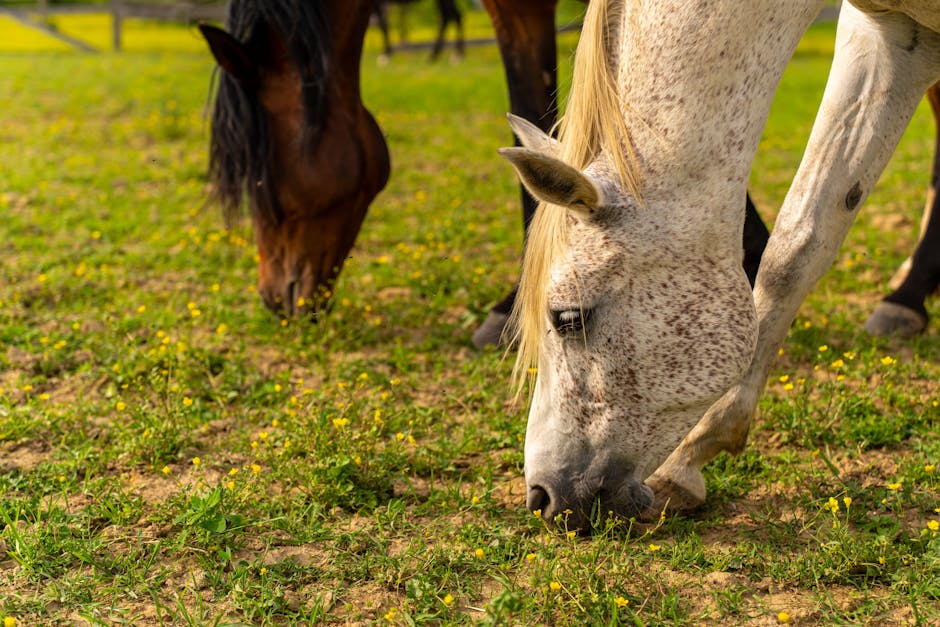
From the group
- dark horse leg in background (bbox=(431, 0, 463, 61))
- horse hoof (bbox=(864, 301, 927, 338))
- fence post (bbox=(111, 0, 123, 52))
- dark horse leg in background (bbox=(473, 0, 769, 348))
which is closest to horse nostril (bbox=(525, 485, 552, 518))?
dark horse leg in background (bbox=(473, 0, 769, 348))

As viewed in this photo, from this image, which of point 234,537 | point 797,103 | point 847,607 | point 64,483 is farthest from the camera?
point 797,103

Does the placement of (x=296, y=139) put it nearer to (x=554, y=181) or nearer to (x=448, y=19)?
(x=554, y=181)

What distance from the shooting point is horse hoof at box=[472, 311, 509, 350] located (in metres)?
4.16

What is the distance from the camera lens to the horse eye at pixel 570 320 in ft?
7.73

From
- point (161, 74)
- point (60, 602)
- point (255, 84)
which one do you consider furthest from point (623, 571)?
point (161, 74)

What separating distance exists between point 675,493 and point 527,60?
2.24 meters

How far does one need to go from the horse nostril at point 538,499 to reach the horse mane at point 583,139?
0.39 m

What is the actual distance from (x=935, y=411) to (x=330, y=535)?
2.26 meters

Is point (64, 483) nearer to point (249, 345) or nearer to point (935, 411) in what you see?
point (249, 345)

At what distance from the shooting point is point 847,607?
2248 millimetres

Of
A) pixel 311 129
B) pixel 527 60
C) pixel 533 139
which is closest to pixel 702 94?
pixel 533 139

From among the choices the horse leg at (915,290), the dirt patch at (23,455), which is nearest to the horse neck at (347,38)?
the dirt patch at (23,455)

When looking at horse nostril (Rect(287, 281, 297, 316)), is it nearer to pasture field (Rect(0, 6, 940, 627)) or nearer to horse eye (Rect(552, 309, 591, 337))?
pasture field (Rect(0, 6, 940, 627))

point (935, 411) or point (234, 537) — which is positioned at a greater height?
point (935, 411)
